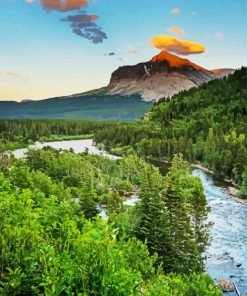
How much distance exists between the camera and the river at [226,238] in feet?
48.4

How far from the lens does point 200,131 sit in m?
50.2

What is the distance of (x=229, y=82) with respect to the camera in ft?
259

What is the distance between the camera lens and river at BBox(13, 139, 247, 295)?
48.4 ft

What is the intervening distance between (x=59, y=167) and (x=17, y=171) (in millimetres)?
16536

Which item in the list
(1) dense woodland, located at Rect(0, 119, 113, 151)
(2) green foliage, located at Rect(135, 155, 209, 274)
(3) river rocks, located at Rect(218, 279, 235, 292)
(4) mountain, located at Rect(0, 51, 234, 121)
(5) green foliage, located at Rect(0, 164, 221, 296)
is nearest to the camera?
(5) green foliage, located at Rect(0, 164, 221, 296)

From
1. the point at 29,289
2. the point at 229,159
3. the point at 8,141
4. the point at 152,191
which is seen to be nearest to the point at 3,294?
the point at 29,289

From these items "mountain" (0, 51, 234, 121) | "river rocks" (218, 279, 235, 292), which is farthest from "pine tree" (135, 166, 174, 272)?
"mountain" (0, 51, 234, 121)

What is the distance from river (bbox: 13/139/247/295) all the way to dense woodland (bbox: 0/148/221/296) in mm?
1173

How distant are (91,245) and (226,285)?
1114 cm

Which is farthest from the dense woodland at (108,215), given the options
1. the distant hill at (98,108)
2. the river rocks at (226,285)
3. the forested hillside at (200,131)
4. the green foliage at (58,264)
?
the distant hill at (98,108)

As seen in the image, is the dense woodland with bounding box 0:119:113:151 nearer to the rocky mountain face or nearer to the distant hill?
the distant hill

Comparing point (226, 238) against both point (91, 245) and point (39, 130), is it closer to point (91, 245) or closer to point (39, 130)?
point (91, 245)

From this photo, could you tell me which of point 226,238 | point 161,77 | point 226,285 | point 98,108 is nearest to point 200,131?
point 161,77

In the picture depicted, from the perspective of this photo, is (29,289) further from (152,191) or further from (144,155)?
(144,155)
